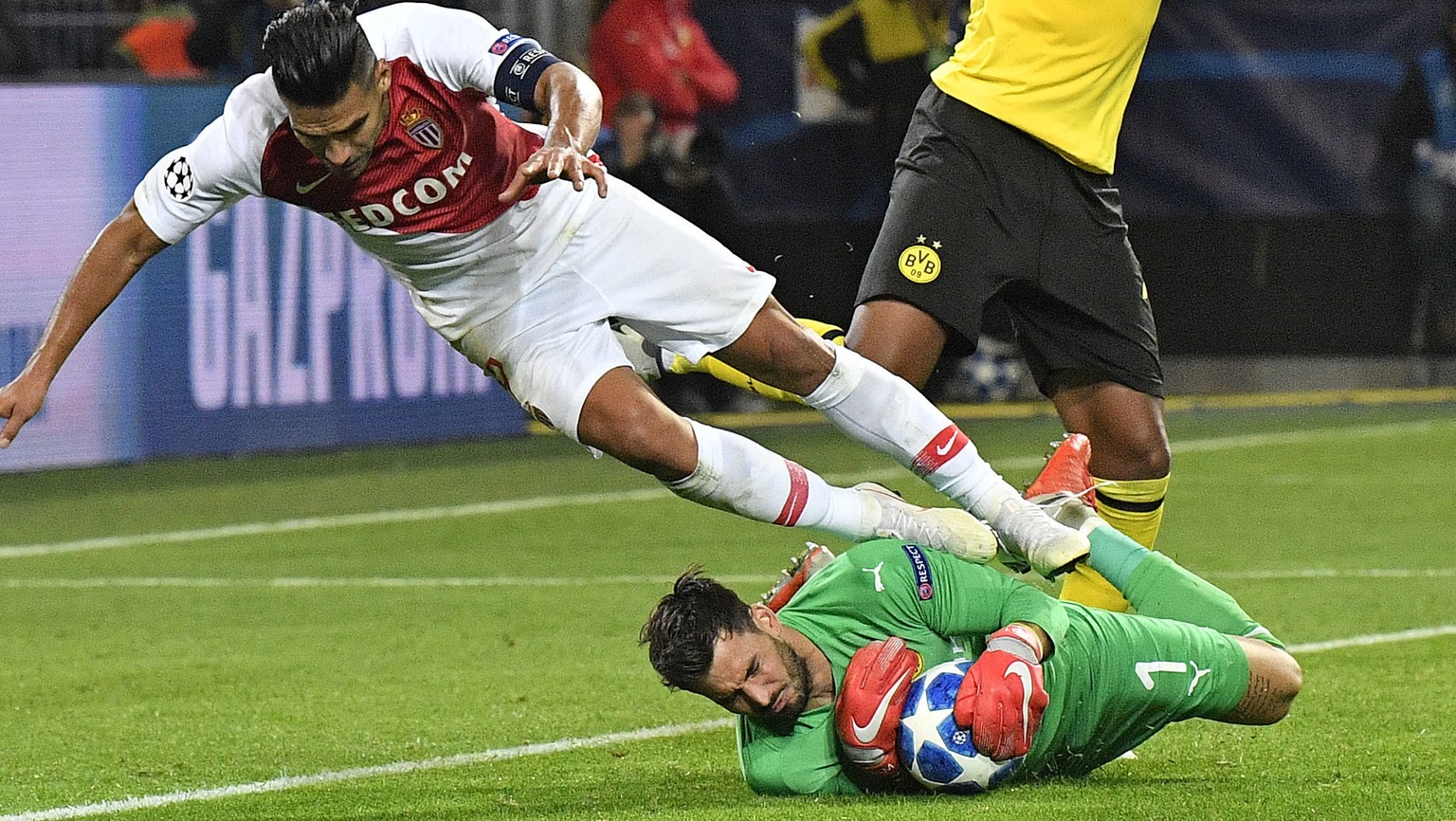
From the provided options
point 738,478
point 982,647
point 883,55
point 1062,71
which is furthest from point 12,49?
point 982,647

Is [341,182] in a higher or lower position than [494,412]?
higher

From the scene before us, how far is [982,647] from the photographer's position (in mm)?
5504

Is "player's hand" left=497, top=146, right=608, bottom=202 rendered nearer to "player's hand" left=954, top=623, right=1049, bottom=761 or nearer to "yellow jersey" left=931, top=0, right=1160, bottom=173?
"player's hand" left=954, top=623, right=1049, bottom=761

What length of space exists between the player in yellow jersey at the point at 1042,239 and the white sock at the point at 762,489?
1.25 feet

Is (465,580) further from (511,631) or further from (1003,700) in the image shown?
(1003,700)

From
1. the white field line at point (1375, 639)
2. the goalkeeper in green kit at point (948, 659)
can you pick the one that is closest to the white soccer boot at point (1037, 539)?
the goalkeeper in green kit at point (948, 659)

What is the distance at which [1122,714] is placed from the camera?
5.39 metres

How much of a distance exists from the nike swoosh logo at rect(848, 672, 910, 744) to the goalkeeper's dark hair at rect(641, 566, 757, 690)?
0.32m

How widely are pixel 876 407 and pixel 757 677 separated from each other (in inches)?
39.6

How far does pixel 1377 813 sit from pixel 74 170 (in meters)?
9.15

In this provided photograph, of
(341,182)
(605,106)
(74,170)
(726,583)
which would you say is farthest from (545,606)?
(605,106)

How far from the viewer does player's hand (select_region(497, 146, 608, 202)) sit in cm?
513

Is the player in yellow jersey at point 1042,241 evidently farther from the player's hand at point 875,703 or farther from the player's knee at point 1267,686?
the player's hand at point 875,703

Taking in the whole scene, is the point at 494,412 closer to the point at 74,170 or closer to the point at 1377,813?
the point at 74,170
